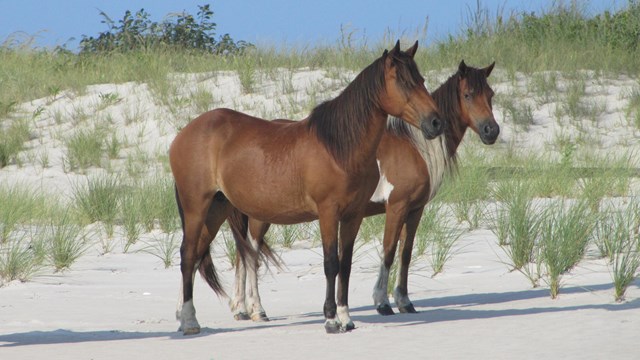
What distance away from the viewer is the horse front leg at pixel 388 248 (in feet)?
25.1

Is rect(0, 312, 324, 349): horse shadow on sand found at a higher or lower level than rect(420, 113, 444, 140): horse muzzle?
lower

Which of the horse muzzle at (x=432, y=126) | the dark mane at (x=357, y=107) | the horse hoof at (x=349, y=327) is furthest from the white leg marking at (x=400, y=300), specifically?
the horse muzzle at (x=432, y=126)

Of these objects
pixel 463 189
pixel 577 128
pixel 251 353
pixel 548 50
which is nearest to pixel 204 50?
pixel 548 50

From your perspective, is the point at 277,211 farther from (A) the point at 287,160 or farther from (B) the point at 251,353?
(B) the point at 251,353

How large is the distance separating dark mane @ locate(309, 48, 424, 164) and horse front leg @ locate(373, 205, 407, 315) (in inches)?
46.9

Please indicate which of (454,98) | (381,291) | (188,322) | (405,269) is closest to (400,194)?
(405,269)

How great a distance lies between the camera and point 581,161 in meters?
14.4

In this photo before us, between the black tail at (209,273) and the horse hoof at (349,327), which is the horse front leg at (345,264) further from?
the black tail at (209,273)

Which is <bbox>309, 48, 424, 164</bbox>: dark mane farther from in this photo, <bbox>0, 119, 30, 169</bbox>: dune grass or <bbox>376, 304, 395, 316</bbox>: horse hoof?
<bbox>0, 119, 30, 169</bbox>: dune grass

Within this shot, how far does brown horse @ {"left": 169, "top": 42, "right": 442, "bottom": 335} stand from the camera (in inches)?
259

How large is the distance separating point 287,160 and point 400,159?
131cm

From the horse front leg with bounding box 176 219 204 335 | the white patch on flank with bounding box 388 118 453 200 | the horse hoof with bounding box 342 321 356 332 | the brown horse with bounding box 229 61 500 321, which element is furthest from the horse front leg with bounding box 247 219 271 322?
the white patch on flank with bounding box 388 118 453 200

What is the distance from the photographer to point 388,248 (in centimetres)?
773

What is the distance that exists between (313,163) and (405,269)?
5.13ft
